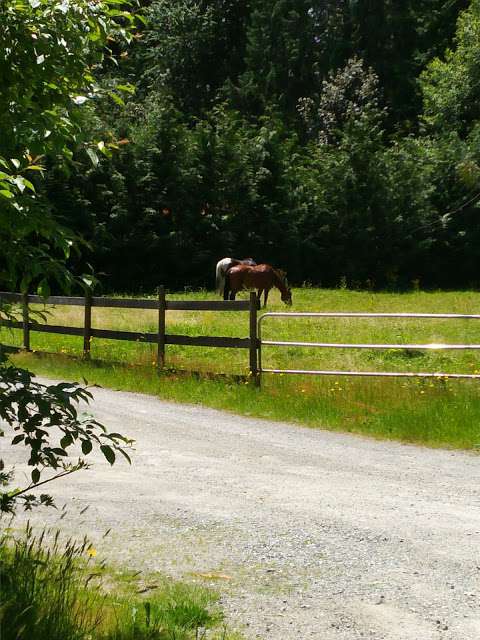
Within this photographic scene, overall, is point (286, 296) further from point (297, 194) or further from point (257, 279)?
point (297, 194)

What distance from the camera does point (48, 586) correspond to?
467 centimetres

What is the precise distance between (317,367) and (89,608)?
12.3m

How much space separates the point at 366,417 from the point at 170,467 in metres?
3.96

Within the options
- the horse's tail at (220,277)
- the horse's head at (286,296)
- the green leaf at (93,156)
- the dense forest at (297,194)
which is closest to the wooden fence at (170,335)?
the green leaf at (93,156)

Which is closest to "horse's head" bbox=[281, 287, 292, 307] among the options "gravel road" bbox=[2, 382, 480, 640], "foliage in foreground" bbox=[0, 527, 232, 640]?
"gravel road" bbox=[2, 382, 480, 640]

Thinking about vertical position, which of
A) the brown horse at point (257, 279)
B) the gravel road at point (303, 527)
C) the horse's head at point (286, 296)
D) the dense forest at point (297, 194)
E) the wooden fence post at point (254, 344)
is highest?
the dense forest at point (297, 194)


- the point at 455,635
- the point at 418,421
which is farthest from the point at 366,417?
the point at 455,635

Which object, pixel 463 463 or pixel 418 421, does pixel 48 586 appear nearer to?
pixel 463 463

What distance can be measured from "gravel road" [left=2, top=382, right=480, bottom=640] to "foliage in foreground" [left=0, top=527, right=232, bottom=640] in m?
0.22

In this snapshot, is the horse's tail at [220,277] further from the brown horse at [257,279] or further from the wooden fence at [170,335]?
the wooden fence at [170,335]

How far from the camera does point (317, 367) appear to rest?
16.7 m

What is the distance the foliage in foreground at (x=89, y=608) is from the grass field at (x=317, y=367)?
368 centimetres

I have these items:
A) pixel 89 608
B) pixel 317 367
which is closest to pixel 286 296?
pixel 317 367

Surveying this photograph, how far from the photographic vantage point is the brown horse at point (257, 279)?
28.8 metres
